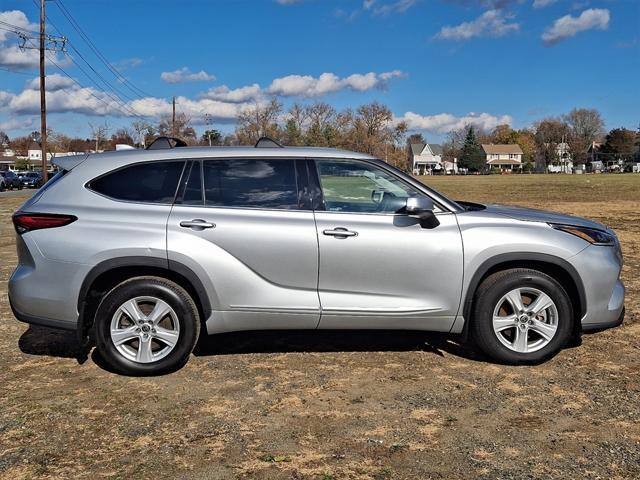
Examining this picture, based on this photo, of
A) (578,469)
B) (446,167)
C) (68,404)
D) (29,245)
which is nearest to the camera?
(578,469)

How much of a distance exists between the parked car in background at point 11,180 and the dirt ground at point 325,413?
149 ft

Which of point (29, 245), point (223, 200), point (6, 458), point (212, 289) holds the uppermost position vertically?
point (223, 200)

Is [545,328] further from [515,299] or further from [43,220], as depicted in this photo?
[43,220]

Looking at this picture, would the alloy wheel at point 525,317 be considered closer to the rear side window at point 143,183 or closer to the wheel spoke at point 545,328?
the wheel spoke at point 545,328

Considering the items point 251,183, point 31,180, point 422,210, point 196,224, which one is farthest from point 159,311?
point 31,180

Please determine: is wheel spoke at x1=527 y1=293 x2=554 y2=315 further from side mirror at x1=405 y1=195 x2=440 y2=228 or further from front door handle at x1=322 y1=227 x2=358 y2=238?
front door handle at x1=322 y1=227 x2=358 y2=238

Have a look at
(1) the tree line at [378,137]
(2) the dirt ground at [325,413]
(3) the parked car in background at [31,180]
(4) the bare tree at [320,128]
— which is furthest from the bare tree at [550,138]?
(2) the dirt ground at [325,413]

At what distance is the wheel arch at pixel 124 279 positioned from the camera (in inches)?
177

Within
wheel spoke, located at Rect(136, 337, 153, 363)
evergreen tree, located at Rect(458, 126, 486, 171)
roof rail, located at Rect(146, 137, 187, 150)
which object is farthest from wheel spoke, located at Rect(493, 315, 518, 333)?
evergreen tree, located at Rect(458, 126, 486, 171)

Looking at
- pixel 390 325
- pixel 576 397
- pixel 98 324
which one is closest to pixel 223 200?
pixel 98 324

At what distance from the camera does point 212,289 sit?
4.56 metres

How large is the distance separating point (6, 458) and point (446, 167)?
156236mm

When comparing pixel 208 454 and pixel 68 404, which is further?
pixel 68 404

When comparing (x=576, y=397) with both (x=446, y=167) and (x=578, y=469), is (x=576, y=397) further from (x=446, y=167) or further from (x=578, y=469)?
(x=446, y=167)
